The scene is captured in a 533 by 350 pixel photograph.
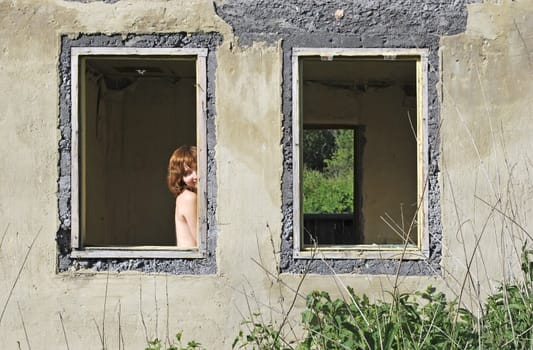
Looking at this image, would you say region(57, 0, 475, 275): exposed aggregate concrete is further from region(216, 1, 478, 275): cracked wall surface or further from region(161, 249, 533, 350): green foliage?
region(161, 249, 533, 350): green foliage

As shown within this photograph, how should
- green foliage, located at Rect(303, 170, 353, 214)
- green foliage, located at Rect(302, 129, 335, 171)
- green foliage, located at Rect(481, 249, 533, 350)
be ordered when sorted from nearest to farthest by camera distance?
1. green foliage, located at Rect(481, 249, 533, 350)
2. green foliage, located at Rect(303, 170, 353, 214)
3. green foliage, located at Rect(302, 129, 335, 171)

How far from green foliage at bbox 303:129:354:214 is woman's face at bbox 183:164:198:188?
14457 mm

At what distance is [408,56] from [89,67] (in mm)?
4220

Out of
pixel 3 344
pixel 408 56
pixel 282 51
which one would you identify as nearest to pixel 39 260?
pixel 3 344

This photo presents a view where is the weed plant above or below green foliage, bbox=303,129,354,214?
below

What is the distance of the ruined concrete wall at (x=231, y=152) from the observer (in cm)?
683

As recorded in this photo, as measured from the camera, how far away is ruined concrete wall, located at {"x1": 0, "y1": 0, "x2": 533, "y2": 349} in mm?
6832

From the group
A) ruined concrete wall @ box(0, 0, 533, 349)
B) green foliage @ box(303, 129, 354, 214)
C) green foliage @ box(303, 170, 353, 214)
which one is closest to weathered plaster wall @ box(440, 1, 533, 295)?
ruined concrete wall @ box(0, 0, 533, 349)

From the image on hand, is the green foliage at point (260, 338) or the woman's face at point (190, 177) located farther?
the woman's face at point (190, 177)

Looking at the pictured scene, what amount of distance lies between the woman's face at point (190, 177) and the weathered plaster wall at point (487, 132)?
193cm

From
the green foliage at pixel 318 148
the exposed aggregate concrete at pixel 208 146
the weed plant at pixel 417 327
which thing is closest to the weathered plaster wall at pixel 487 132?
the weed plant at pixel 417 327

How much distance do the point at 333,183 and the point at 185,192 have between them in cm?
1897

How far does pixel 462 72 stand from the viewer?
686cm

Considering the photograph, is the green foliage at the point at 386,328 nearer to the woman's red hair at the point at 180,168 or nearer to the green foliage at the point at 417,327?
the green foliage at the point at 417,327
